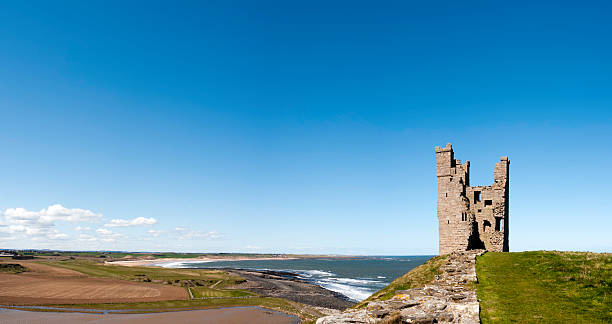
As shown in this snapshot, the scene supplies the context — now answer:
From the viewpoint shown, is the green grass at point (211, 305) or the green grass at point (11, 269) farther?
the green grass at point (11, 269)

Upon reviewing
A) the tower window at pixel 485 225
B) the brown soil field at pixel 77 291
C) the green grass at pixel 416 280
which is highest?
the tower window at pixel 485 225

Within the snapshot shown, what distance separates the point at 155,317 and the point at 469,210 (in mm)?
35813

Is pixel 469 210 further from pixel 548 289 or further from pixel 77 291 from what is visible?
pixel 77 291

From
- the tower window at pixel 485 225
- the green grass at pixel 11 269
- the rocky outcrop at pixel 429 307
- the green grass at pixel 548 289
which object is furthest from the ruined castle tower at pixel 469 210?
the green grass at pixel 11 269

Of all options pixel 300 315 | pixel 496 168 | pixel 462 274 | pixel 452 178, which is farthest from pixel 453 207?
pixel 300 315

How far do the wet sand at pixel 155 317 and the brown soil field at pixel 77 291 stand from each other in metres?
8.07

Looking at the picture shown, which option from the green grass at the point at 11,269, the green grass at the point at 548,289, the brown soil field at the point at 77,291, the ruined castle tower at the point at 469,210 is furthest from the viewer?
the green grass at the point at 11,269

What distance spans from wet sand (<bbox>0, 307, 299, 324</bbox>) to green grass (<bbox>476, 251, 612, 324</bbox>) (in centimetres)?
2733

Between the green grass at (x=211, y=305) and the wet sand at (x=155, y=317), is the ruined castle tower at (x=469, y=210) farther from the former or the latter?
the wet sand at (x=155, y=317)

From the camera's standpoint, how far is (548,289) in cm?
1675

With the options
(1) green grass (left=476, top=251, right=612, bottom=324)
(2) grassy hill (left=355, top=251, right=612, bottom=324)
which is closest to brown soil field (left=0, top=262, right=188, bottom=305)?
(2) grassy hill (left=355, top=251, right=612, bottom=324)

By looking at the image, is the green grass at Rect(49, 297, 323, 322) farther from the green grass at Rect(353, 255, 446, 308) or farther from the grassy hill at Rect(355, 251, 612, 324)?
the grassy hill at Rect(355, 251, 612, 324)

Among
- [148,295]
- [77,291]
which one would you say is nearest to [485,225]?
[148,295]

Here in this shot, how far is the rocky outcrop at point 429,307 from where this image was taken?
567 inches
